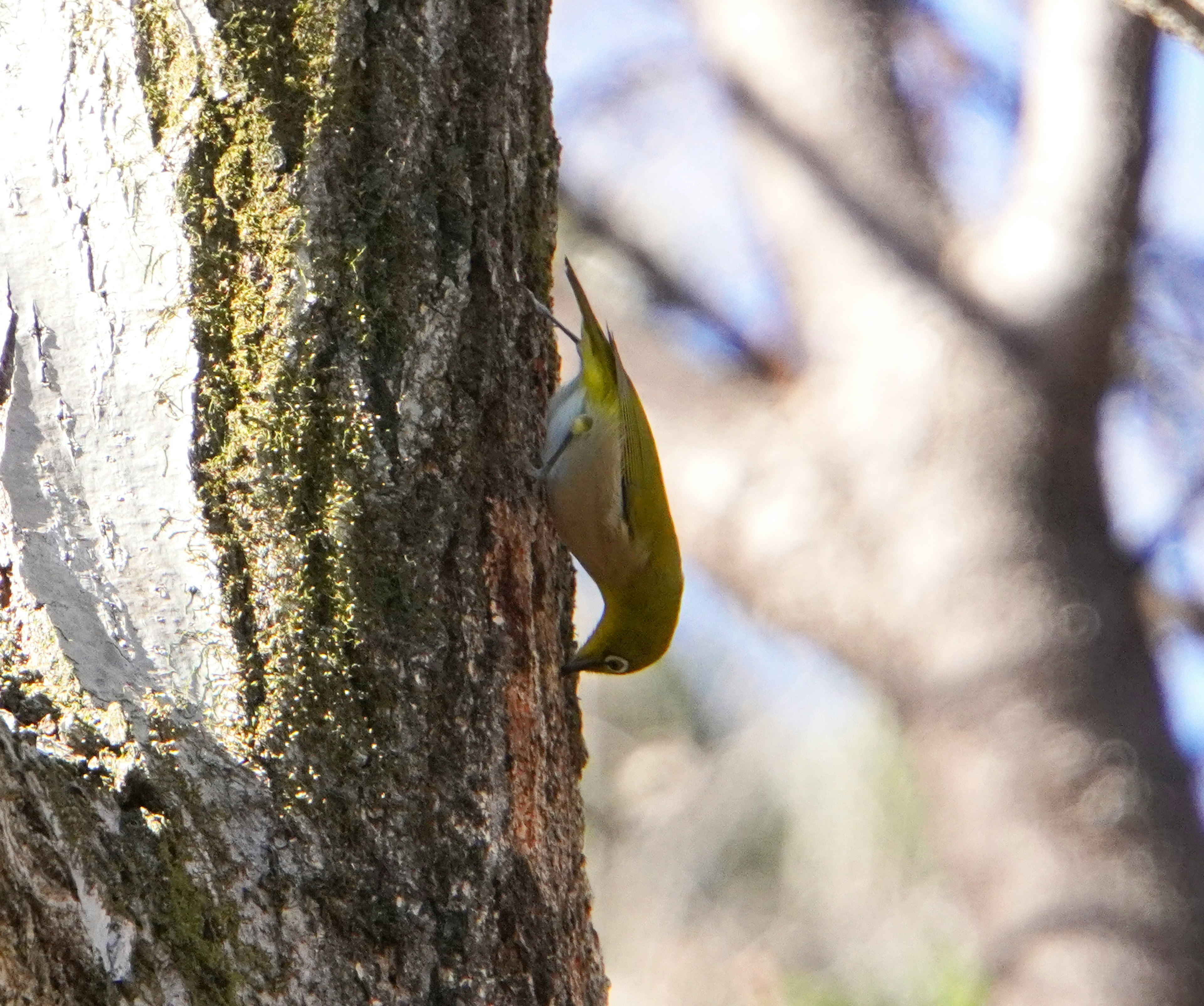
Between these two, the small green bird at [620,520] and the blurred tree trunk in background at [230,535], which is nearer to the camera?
the blurred tree trunk in background at [230,535]

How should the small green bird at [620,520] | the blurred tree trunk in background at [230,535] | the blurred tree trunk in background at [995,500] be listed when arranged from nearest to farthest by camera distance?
the blurred tree trunk in background at [230,535] → the small green bird at [620,520] → the blurred tree trunk in background at [995,500]

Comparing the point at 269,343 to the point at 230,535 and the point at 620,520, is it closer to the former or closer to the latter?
the point at 230,535

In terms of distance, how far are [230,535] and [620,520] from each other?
1.41 metres

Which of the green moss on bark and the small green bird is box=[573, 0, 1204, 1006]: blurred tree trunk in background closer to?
the small green bird

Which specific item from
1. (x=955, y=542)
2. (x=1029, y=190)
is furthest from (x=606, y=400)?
(x=1029, y=190)

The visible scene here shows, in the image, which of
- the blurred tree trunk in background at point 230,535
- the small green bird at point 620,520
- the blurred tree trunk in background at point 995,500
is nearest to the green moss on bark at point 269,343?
the blurred tree trunk in background at point 230,535

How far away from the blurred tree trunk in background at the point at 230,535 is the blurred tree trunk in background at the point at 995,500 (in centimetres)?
406

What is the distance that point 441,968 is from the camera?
5.31ft

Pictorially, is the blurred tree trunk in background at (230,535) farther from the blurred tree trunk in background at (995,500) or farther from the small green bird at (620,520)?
the blurred tree trunk in background at (995,500)

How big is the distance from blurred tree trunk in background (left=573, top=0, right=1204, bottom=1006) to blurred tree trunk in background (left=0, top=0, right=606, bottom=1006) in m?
4.06

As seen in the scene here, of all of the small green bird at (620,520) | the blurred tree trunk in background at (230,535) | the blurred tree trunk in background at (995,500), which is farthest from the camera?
the blurred tree trunk in background at (995,500)

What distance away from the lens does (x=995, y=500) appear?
5410 millimetres

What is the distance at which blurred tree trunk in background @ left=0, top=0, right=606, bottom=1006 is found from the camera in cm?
148

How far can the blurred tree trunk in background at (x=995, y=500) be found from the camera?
5012 millimetres
